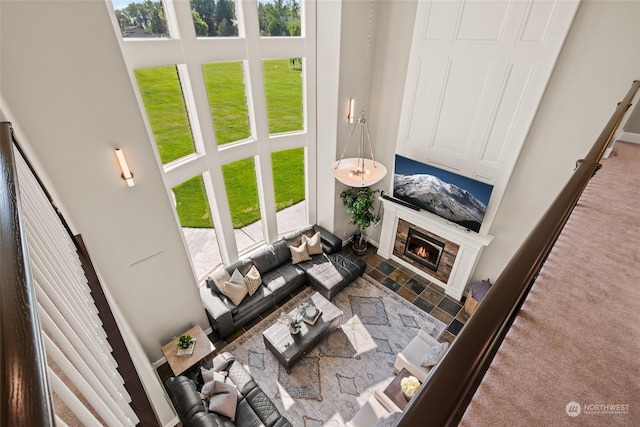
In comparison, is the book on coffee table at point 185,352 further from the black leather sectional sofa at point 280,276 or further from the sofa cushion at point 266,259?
the sofa cushion at point 266,259

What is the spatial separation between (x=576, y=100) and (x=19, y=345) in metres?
5.38

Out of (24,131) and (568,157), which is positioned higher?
(24,131)

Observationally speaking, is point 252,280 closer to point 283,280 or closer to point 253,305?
point 253,305

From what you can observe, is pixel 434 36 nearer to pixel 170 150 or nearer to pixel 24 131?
pixel 170 150

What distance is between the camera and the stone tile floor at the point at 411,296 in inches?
206

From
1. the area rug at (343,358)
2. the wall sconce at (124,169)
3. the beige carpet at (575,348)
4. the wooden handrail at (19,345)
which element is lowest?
the area rug at (343,358)

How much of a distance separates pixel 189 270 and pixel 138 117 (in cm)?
226

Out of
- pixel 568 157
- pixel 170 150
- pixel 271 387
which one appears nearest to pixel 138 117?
pixel 170 150

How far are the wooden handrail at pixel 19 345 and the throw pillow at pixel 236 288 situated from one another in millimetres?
4616

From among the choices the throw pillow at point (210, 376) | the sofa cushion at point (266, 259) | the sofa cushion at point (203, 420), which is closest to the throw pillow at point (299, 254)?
the sofa cushion at point (266, 259)

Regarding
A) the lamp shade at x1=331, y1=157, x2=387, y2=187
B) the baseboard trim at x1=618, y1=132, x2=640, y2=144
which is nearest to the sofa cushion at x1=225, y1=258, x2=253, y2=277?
the lamp shade at x1=331, y1=157, x2=387, y2=187

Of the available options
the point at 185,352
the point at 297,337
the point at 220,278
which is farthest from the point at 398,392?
the point at 220,278

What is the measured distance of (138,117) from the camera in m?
3.30

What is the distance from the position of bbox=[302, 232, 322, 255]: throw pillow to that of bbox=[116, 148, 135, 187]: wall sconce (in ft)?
12.0
